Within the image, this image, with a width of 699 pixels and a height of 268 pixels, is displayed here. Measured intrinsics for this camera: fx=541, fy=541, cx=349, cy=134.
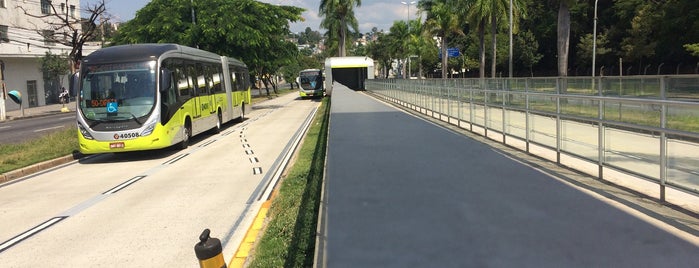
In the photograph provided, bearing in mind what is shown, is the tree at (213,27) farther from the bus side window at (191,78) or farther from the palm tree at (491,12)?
the palm tree at (491,12)

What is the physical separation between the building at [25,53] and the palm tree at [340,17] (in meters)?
25.0

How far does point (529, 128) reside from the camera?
406 inches

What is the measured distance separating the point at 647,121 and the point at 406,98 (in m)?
20.7

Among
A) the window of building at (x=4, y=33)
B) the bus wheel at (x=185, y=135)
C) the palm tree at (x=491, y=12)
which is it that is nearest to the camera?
the bus wheel at (x=185, y=135)

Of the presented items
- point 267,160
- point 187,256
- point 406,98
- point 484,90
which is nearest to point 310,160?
point 267,160

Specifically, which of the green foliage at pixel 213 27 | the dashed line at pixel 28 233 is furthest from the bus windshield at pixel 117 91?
the green foliage at pixel 213 27

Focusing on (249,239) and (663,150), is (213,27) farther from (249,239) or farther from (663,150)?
(663,150)

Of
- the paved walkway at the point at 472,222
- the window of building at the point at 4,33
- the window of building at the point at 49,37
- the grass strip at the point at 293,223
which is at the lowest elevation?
the grass strip at the point at 293,223

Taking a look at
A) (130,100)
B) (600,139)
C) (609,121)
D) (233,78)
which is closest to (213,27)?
(233,78)

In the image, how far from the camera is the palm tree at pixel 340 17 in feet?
194

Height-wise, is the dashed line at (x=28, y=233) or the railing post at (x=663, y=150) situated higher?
the railing post at (x=663, y=150)

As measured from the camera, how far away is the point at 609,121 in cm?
743

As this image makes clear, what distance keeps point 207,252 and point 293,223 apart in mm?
3884

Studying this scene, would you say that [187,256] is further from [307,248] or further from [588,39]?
[588,39]
